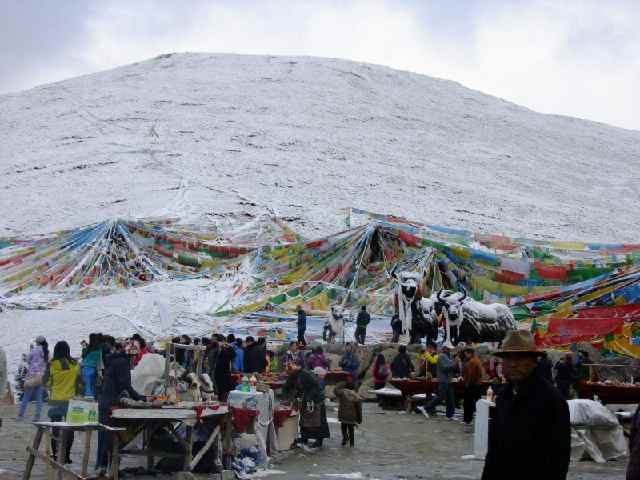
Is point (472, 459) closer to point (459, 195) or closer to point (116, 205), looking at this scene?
point (116, 205)

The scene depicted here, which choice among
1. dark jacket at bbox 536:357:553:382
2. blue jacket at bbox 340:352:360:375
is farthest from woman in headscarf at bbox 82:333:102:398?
blue jacket at bbox 340:352:360:375

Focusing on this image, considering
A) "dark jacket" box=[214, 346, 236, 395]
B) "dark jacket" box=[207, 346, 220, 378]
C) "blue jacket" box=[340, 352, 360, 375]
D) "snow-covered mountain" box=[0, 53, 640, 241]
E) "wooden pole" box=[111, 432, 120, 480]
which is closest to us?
"wooden pole" box=[111, 432, 120, 480]

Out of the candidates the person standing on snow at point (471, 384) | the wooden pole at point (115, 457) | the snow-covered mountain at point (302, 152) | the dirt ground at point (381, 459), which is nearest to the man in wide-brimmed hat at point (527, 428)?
the wooden pole at point (115, 457)

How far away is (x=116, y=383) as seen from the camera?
920 centimetres

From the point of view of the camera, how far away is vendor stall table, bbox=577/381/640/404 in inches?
573

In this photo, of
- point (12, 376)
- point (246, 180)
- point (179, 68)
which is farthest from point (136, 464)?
point (179, 68)

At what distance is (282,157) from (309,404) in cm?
3721

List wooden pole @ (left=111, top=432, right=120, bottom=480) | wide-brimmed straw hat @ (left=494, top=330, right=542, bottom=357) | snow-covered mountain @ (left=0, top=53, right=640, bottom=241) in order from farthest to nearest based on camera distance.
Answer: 1. snow-covered mountain @ (left=0, top=53, right=640, bottom=241)
2. wooden pole @ (left=111, top=432, right=120, bottom=480)
3. wide-brimmed straw hat @ (left=494, top=330, right=542, bottom=357)

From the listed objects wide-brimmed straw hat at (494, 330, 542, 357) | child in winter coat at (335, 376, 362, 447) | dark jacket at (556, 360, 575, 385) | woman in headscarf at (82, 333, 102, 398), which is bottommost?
child in winter coat at (335, 376, 362, 447)

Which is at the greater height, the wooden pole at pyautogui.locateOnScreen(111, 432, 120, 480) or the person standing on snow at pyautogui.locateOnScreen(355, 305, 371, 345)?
the person standing on snow at pyautogui.locateOnScreen(355, 305, 371, 345)

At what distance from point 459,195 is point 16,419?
34264 mm

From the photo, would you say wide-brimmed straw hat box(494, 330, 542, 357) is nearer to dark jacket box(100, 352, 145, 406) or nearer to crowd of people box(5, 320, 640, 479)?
crowd of people box(5, 320, 640, 479)

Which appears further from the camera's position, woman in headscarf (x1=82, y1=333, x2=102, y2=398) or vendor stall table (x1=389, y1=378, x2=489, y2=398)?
vendor stall table (x1=389, y1=378, x2=489, y2=398)

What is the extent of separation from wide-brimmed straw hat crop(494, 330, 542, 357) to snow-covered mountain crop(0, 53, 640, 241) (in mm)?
31188
